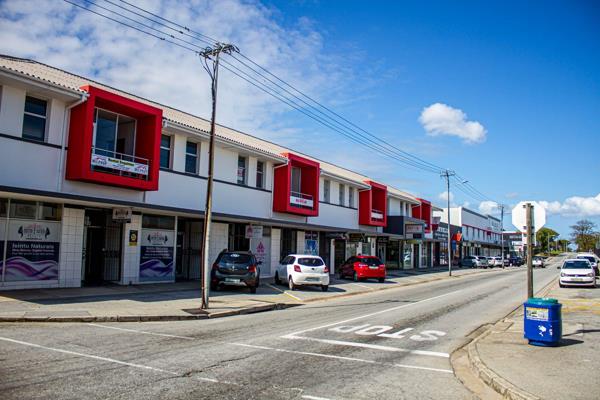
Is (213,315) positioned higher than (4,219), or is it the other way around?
(4,219)

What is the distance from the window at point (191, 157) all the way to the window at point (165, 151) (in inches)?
42.1

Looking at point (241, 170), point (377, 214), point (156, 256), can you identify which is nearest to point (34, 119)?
point (156, 256)

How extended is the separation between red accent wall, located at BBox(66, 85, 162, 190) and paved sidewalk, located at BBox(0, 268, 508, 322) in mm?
4047

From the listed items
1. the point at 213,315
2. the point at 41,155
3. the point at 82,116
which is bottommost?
the point at 213,315

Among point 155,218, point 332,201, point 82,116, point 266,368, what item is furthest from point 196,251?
point 266,368

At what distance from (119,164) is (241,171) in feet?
28.6

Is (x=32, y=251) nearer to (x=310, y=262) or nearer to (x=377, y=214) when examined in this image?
(x=310, y=262)

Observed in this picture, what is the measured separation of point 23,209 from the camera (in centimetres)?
1634

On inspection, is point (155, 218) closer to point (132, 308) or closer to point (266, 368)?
point (132, 308)

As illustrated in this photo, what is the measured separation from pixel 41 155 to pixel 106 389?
12.7m

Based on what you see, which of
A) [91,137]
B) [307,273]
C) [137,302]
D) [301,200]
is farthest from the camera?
[301,200]

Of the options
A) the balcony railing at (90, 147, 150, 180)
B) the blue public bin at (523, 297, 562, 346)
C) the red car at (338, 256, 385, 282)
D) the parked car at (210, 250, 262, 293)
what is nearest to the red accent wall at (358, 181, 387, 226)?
the red car at (338, 256, 385, 282)

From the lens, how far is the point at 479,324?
516 inches

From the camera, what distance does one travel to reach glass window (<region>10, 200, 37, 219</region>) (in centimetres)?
1608
